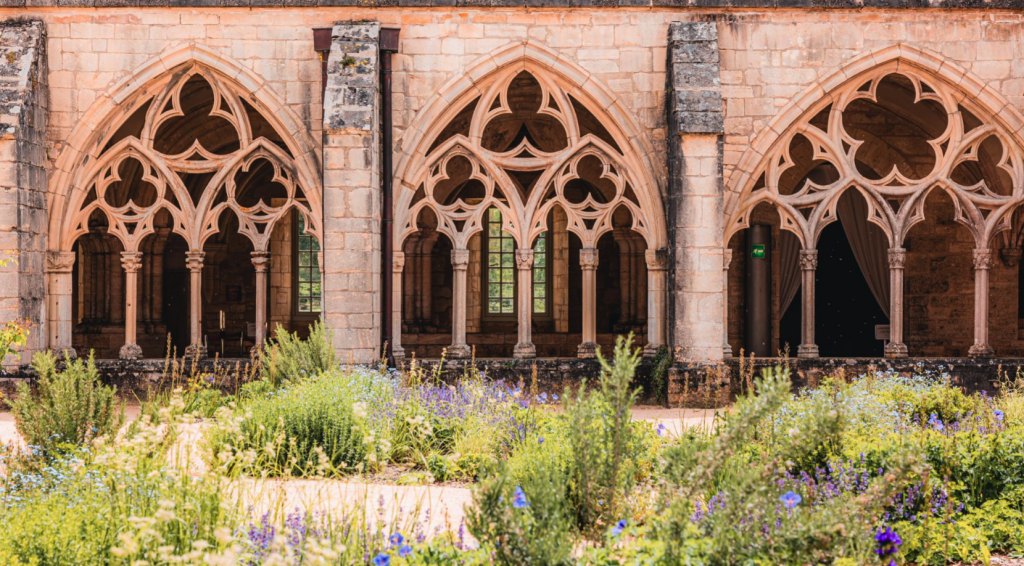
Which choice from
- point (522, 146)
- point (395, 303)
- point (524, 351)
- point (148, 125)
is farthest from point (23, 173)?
point (524, 351)

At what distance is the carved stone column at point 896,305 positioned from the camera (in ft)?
28.7

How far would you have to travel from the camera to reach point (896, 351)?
870 centimetres

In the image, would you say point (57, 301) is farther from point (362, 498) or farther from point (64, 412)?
point (362, 498)

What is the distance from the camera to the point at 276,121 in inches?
337

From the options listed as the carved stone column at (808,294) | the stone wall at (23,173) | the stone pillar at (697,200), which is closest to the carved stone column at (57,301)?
the stone wall at (23,173)

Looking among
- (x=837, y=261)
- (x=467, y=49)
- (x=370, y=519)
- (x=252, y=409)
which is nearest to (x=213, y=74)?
(x=467, y=49)

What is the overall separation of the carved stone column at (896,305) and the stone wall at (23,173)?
8254 mm

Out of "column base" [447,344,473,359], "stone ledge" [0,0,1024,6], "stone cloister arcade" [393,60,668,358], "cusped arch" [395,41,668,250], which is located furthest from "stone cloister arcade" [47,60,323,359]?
"column base" [447,344,473,359]

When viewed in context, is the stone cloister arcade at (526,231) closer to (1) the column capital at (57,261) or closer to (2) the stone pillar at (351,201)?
(2) the stone pillar at (351,201)

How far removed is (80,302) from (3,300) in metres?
5.02

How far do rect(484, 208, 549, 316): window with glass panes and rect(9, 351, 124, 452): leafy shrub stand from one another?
8022 mm

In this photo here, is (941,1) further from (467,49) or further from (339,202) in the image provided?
(339,202)

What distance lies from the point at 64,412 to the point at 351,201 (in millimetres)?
3452

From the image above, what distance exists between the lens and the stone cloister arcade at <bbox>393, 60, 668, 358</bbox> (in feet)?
28.5
